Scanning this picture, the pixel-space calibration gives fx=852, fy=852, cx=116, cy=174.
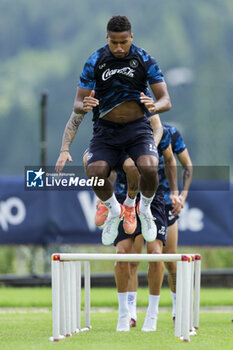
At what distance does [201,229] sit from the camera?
16.6m

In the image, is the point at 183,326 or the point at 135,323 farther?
the point at 135,323

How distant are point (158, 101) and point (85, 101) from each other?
0.73 metres

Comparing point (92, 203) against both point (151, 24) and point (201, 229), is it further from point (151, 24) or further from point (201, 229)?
point (151, 24)

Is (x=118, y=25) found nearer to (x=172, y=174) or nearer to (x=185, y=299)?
(x=172, y=174)

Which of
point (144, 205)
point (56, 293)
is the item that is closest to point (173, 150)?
point (144, 205)

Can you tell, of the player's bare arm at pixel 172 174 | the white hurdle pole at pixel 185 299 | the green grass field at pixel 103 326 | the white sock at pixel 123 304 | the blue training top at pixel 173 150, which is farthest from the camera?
the blue training top at pixel 173 150

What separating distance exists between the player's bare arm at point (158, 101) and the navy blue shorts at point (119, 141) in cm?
44

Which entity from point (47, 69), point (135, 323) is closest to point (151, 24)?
point (47, 69)

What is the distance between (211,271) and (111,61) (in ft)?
31.2

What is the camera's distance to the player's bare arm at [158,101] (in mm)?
8336

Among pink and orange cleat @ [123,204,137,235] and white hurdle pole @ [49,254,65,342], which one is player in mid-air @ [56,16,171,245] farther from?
white hurdle pole @ [49,254,65,342]

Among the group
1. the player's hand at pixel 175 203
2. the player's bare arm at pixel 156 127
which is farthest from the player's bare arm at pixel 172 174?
the player's bare arm at pixel 156 127

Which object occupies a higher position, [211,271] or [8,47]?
[8,47]

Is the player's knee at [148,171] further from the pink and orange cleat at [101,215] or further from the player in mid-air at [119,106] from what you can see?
the pink and orange cleat at [101,215]
